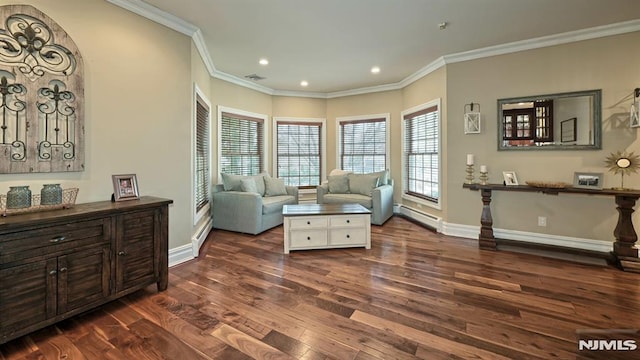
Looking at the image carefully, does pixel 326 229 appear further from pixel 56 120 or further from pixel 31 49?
pixel 31 49

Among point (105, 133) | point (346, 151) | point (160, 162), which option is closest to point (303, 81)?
point (346, 151)

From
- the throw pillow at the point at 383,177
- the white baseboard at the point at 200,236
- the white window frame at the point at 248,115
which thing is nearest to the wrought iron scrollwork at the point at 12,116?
the white baseboard at the point at 200,236

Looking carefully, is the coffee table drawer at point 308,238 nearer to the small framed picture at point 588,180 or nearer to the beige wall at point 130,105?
the beige wall at point 130,105

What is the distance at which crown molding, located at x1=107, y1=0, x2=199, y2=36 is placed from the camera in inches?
104

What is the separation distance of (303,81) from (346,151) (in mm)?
1820

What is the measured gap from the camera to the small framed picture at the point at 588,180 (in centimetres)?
320

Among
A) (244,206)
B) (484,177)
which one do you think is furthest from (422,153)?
(244,206)

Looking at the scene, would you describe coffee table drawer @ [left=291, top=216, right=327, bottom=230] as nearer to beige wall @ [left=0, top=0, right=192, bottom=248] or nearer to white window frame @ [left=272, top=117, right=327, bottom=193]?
beige wall @ [left=0, top=0, right=192, bottom=248]

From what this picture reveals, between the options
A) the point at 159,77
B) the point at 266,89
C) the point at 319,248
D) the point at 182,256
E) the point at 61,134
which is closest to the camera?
the point at 61,134

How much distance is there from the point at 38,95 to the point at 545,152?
5307 millimetres

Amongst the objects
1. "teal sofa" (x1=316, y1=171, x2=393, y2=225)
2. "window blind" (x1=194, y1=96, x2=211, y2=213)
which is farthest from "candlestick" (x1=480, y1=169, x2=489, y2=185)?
"window blind" (x1=194, y1=96, x2=211, y2=213)

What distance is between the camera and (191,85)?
10.7 feet

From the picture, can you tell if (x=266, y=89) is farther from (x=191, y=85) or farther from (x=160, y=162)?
(x=160, y=162)

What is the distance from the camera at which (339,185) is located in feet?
18.1
